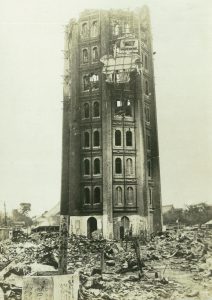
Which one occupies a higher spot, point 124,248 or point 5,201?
point 5,201

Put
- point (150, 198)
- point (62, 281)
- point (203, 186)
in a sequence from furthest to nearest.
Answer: point (150, 198)
point (203, 186)
point (62, 281)

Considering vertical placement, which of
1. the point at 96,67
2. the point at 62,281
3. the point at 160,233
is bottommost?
the point at 62,281

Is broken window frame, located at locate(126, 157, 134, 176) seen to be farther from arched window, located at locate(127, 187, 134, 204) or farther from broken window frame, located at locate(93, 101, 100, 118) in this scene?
broken window frame, located at locate(93, 101, 100, 118)

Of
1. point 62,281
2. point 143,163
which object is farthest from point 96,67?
point 62,281

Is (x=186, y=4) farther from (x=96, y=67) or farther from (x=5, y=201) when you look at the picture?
(x=96, y=67)

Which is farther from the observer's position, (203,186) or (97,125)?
(97,125)

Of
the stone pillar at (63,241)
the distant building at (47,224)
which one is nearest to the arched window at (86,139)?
the distant building at (47,224)

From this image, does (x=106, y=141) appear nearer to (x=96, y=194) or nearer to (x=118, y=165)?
(x=118, y=165)
